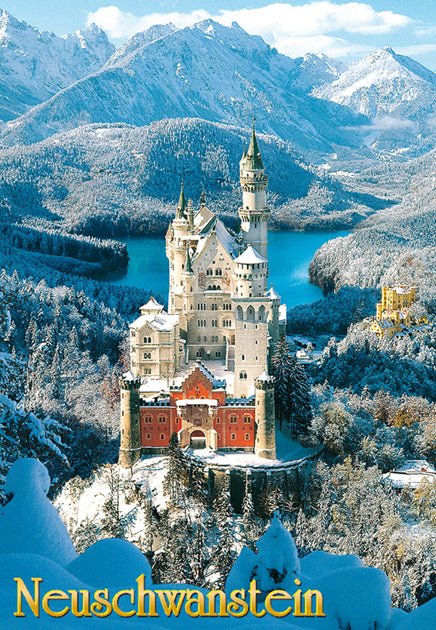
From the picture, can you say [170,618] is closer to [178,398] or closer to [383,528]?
[383,528]

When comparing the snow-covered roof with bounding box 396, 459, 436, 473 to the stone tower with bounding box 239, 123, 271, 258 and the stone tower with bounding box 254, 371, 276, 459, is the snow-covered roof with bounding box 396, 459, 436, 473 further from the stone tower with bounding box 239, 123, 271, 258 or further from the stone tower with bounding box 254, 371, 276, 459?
the stone tower with bounding box 239, 123, 271, 258

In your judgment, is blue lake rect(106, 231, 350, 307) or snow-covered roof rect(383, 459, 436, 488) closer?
snow-covered roof rect(383, 459, 436, 488)

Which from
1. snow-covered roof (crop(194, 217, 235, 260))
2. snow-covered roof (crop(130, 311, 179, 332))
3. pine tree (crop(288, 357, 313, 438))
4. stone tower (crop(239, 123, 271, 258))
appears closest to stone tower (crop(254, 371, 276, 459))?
pine tree (crop(288, 357, 313, 438))

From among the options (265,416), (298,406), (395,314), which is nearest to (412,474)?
A: (298,406)

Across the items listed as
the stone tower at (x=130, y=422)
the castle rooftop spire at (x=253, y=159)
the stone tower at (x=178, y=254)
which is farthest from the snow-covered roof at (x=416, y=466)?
the castle rooftop spire at (x=253, y=159)

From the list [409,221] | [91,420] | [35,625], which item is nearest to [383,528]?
[91,420]

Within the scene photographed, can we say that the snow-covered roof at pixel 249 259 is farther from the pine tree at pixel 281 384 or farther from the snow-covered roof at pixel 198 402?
the snow-covered roof at pixel 198 402
